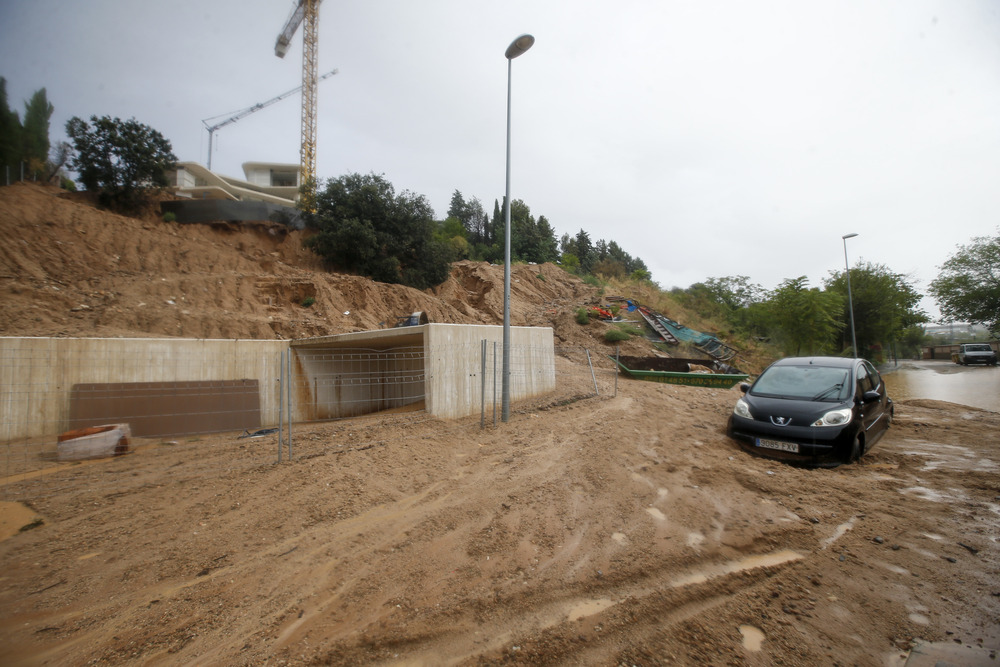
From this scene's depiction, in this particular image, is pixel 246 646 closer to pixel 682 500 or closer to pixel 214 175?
pixel 682 500

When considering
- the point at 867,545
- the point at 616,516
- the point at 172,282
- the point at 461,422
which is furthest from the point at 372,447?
the point at 172,282

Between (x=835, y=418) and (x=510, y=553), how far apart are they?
4.95m

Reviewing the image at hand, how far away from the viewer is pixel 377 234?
80.8 ft

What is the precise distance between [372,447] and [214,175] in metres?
49.1

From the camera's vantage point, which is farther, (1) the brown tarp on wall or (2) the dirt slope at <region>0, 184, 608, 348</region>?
(2) the dirt slope at <region>0, 184, 608, 348</region>

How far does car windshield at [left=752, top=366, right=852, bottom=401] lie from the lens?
6114mm

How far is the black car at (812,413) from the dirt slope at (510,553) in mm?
361

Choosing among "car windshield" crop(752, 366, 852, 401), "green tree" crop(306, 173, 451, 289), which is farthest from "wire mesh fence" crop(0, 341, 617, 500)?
"green tree" crop(306, 173, 451, 289)

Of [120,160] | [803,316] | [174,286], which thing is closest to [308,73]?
[120,160]

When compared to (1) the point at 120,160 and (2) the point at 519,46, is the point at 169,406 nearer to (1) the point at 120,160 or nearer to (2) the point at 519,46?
(2) the point at 519,46

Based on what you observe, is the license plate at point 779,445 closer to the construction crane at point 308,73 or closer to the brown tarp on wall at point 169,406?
the brown tarp on wall at point 169,406

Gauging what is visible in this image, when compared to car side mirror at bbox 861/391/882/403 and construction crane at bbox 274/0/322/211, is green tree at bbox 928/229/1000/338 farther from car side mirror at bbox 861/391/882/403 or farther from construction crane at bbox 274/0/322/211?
construction crane at bbox 274/0/322/211

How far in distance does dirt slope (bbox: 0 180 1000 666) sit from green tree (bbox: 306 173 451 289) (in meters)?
17.7

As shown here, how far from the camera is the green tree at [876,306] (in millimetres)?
27953
